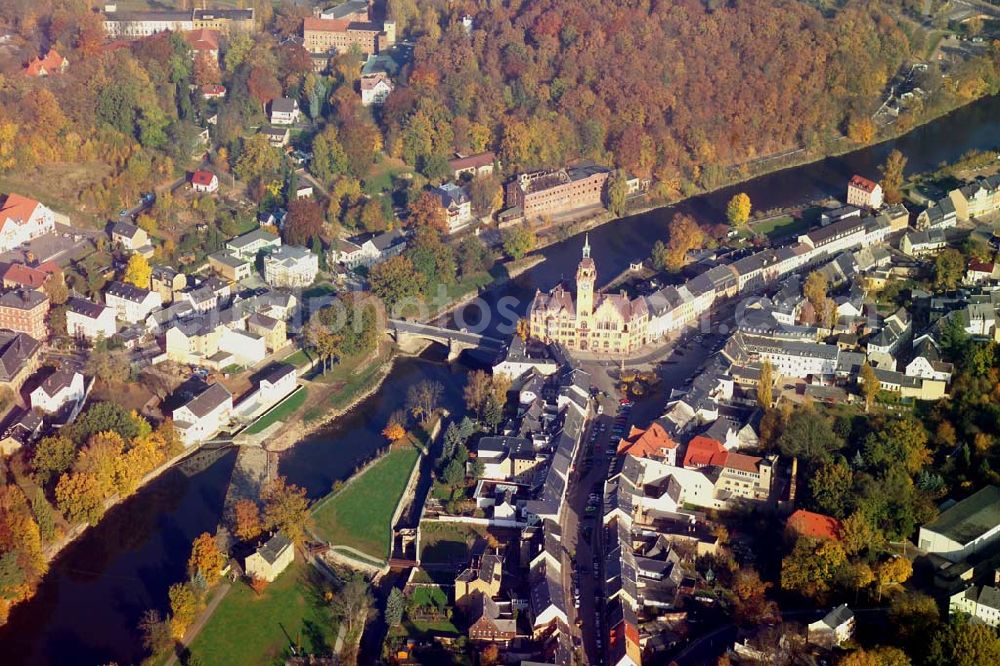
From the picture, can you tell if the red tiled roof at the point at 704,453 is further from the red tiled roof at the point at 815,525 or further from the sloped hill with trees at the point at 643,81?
the sloped hill with trees at the point at 643,81

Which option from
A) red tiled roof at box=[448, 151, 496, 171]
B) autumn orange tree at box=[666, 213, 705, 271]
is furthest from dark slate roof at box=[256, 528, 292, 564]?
red tiled roof at box=[448, 151, 496, 171]

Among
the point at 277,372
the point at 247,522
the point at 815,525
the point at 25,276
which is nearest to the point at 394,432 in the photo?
the point at 277,372

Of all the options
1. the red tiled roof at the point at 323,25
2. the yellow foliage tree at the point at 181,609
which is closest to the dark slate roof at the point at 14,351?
the yellow foliage tree at the point at 181,609

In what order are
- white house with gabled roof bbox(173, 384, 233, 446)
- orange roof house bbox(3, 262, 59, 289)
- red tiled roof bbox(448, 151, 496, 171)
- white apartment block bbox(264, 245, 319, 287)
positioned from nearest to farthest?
1. white house with gabled roof bbox(173, 384, 233, 446)
2. orange roof house bbox(3, 262, 59, 289)
3. white apartment block bbox(264, 245, 319, 287)
4. red tiled roof bbox(448, 151, 496, 171)

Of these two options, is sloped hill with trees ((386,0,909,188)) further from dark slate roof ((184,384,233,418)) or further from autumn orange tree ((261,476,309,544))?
autumn orange tree ((261,476,309,544))

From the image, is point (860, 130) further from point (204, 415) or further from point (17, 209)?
point (17, 209)
